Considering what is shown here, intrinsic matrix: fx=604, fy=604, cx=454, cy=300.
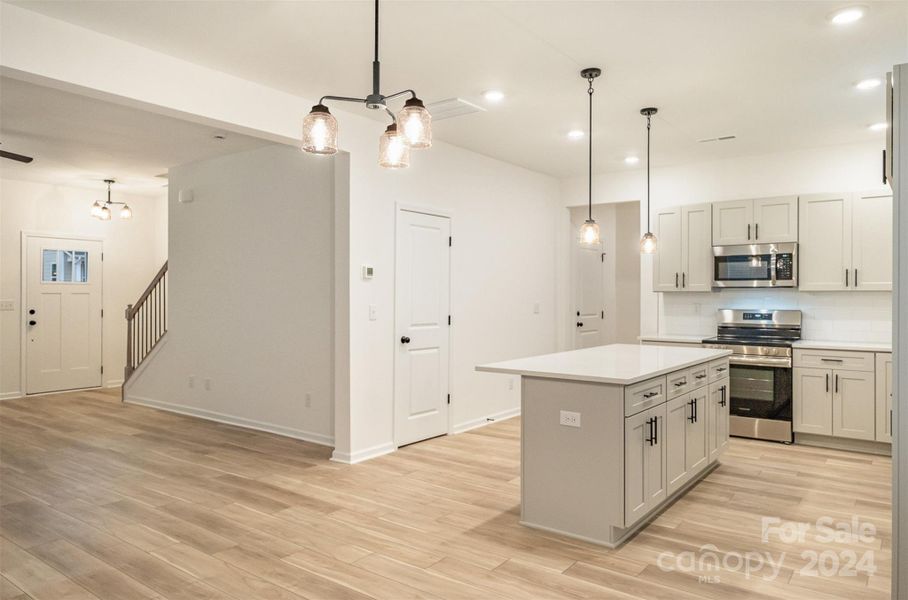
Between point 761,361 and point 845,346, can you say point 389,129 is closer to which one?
point 761,361

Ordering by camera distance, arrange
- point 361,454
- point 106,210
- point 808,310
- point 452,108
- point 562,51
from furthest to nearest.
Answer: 1. point 106,210
2. point 808,310
3. point 361,454
4. point 452,108
5. point 562,51

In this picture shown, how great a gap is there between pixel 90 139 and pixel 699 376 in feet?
19.0

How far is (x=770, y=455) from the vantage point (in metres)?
5.16

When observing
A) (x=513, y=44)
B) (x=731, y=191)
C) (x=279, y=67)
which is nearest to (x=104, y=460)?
(x=279, y=67)

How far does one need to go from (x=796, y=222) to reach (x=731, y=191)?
0.81 meters

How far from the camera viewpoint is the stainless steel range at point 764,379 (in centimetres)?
555

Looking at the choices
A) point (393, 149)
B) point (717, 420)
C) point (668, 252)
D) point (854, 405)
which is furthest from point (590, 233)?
point (854, 405)

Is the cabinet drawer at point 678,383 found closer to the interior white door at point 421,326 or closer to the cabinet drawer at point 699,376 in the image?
the cabinet drawer at point 699,376

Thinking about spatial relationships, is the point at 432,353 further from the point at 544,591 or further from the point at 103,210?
the point at 103,210

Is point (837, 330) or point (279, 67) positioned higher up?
point (279, 67)

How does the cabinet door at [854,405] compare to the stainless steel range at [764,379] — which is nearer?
the cabinet door at [854,405]

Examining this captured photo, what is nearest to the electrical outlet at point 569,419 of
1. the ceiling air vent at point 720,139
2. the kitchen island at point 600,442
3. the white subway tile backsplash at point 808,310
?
the kitchen island at point 600,442

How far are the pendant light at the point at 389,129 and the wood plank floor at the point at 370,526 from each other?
1955mm

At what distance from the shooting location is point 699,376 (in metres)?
4.17
